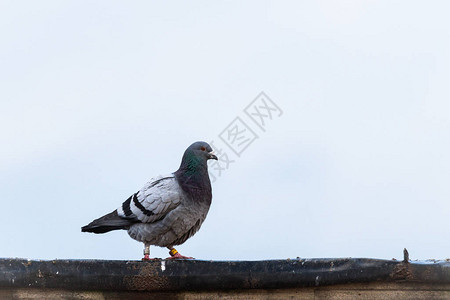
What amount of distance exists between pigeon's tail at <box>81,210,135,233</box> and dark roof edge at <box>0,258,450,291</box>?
2568mm

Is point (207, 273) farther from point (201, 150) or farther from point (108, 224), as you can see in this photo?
point (108, 224)

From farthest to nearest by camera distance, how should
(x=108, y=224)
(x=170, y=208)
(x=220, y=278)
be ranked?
(x=108, y=224), (x=170, y=208), (x=220, y=278)

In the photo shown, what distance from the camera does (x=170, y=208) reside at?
7.14 metres

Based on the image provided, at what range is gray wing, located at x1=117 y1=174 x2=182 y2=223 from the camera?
7121mm

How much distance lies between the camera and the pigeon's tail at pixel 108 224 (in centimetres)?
744

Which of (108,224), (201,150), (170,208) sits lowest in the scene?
(108,224)

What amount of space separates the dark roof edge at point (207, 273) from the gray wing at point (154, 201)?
226 centimetres

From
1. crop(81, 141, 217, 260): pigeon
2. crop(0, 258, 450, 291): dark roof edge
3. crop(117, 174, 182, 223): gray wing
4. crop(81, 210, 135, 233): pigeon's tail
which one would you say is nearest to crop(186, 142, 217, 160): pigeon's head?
crop(81, 141, 217, 260): pigeon

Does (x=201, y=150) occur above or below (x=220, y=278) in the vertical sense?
above

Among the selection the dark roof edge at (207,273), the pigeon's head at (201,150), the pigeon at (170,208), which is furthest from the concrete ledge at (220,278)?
the pigeon's head at (201,150)

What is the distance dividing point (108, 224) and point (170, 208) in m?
0.88

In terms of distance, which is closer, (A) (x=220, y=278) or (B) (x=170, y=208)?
(A) (x=220, y=278)

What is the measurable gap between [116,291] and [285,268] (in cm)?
134

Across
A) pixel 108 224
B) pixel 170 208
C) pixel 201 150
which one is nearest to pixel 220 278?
pixel 170 208
